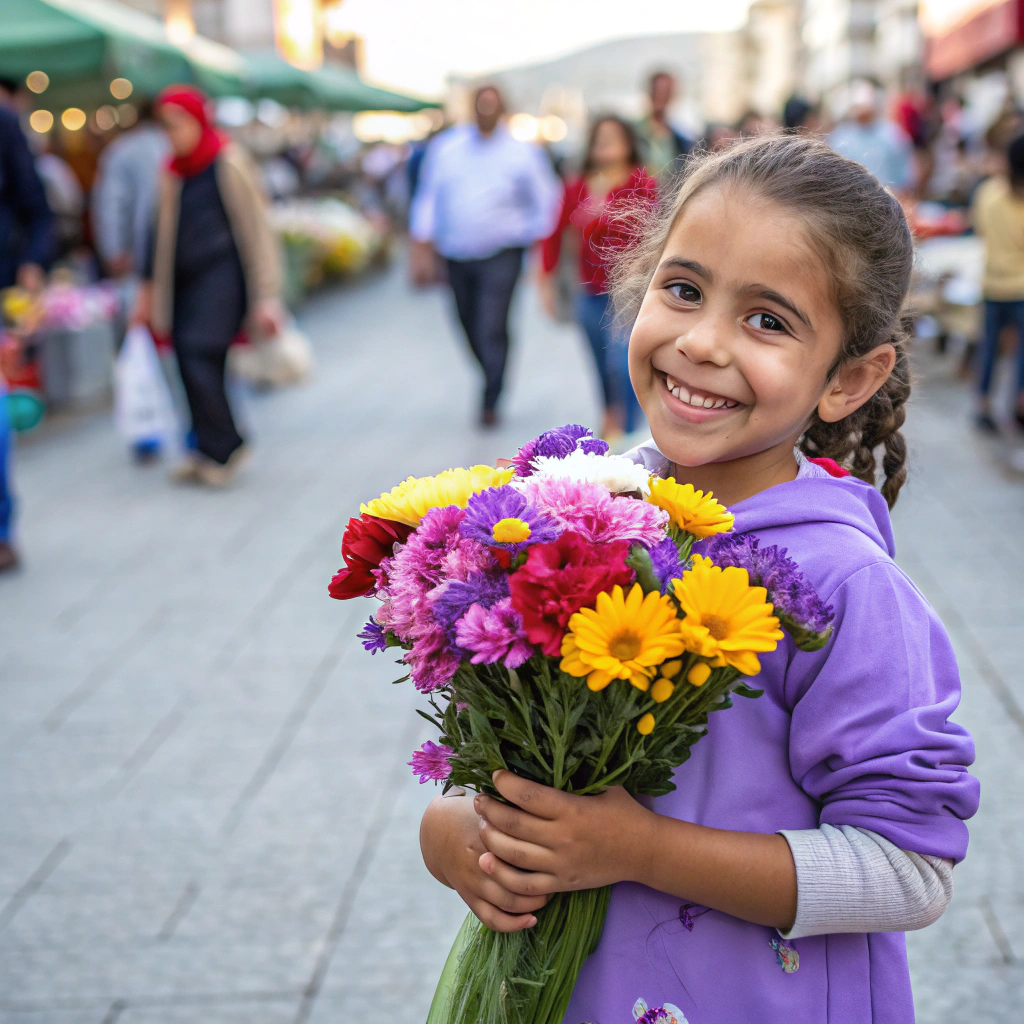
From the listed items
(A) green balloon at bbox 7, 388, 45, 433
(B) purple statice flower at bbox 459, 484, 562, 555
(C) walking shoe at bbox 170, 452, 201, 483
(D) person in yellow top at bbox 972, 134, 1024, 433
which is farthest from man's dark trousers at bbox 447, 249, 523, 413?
(B) purple statice flower at bbox 459, 484, 562, 555

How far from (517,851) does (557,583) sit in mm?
293

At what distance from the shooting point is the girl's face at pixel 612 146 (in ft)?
19.8

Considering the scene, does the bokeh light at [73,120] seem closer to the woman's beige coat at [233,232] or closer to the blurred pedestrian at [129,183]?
the blurred pedestrian at [129,183]

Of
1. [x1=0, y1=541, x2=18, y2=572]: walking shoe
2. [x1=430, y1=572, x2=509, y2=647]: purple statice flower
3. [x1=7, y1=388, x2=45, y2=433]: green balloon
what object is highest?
[x1=430, y1=572, x2=509, y2=647]: purple statice flower

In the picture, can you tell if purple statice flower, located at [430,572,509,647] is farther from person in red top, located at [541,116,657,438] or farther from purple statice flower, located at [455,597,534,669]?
person in red top, located at [541,116,657,438]

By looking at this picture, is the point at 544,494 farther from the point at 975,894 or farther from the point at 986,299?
the point at 986,299

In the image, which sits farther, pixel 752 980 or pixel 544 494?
pixel 752 980

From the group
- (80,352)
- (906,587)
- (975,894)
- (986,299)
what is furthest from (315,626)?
(80,352)

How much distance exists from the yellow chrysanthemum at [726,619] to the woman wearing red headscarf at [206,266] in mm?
5639

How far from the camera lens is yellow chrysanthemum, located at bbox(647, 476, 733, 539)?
1.09 meters

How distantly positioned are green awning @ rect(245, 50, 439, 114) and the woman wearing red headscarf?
9.21 meters

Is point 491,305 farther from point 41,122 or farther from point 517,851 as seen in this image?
point 41,122

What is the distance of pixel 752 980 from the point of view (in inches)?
46.8

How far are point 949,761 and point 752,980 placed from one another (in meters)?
0.29
